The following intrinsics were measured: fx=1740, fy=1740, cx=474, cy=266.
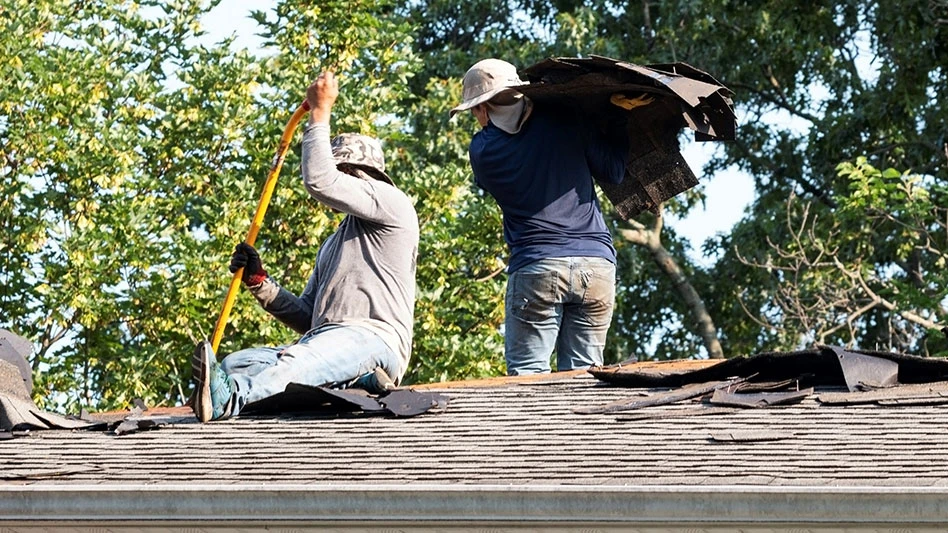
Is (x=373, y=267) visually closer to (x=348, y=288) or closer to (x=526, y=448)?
(x=348, y=288)

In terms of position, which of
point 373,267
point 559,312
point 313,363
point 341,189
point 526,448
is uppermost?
point 341,189

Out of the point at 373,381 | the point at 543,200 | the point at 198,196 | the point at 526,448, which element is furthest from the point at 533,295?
the point at 198,196

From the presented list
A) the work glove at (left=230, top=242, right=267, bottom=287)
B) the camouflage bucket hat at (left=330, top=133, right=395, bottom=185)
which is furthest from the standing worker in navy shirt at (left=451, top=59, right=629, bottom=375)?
the work glove at (left=230, top=242, right=267, bottom=287)

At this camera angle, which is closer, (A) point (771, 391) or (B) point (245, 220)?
(A) point (771, 391)

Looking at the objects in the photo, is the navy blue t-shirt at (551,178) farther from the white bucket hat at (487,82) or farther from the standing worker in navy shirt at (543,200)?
the white bucket hat at (487,82)

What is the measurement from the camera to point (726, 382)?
6.33 m

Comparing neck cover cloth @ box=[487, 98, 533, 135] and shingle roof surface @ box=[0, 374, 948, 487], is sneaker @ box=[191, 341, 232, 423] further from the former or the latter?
neck cover cloth @ box=[487, 98, 533, 135]

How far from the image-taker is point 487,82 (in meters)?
7.34

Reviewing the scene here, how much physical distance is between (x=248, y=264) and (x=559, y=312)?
1340mm

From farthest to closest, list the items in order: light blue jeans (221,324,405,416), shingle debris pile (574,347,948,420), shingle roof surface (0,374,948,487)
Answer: light blue jeans (221,324,405,416)
shingle debris pile (574,347,948,420)
shingle roof surface (0,374,948,487)

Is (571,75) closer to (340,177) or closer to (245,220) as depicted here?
(340,177)

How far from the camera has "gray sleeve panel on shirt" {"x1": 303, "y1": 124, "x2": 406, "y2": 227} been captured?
6602mm

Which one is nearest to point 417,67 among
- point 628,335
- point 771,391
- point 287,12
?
point 287,12

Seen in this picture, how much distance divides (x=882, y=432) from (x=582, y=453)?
37.7 inches
